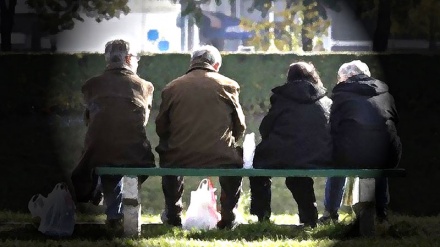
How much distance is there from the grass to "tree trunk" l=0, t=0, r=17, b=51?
22.7 feet

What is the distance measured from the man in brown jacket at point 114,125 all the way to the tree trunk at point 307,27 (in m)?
8.65

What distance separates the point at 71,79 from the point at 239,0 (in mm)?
4914

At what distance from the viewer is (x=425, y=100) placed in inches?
532

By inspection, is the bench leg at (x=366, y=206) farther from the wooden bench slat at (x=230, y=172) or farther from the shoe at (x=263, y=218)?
the shoe at (x=263, y=218)

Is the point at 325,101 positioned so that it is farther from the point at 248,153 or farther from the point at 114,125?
the point at 114,125

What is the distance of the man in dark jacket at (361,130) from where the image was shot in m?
A: 7.39

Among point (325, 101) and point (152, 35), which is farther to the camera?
point (152, 35)

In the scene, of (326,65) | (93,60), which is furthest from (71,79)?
(326,65)

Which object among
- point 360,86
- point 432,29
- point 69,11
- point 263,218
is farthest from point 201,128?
point 69,11

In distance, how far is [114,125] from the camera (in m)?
7.29

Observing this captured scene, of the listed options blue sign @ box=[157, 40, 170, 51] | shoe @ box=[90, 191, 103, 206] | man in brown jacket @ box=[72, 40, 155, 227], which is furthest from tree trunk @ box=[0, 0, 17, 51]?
man in brown jacket @ box=[72, 40, 155, 227]

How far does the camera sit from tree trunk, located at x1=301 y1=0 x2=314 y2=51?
52.3ft

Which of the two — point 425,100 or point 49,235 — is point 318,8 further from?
point 49,235

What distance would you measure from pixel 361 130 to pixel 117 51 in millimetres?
1681
